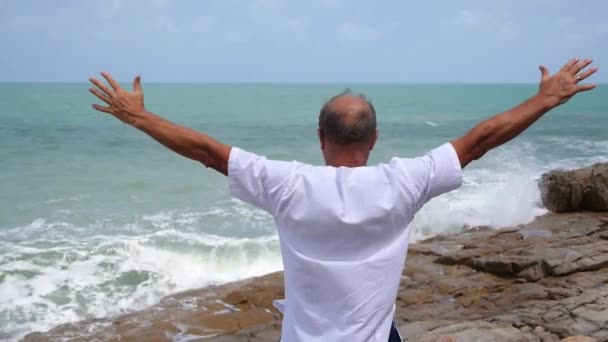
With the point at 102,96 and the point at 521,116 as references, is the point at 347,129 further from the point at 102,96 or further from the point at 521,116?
the point at 102,96

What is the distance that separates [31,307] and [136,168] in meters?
13.2

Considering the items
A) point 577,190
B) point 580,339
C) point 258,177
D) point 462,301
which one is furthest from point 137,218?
point 258,177

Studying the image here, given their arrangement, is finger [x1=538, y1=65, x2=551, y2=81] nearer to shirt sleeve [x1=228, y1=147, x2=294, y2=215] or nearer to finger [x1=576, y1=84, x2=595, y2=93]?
finger [x1=576, y1=84, x2=595, y2=93]

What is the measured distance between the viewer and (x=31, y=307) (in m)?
8.78

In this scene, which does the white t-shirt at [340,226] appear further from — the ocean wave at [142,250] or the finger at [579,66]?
the ocean wave at [142,250]

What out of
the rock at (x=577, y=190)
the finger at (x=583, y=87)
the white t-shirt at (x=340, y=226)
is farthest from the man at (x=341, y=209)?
the rock at (x=577, y=190)

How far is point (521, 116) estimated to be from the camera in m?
1.90

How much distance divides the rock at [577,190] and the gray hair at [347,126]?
999cm

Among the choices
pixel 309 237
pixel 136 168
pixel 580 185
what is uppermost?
pixel 309 237

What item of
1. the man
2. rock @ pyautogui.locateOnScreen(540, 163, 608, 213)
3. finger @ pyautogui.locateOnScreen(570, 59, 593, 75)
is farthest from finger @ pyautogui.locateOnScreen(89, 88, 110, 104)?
rock @ pyautogui.locateOnScreen(540, 163, 608, 213)

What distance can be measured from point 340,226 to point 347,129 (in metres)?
0.28

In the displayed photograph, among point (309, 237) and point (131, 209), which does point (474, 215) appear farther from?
point (309, 237)

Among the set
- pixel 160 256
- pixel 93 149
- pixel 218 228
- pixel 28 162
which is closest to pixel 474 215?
pixel 218 228

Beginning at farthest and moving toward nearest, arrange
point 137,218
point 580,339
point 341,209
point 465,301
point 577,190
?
point 137,218, point 577,190, point 465,301, point 580,339, point 341,209
